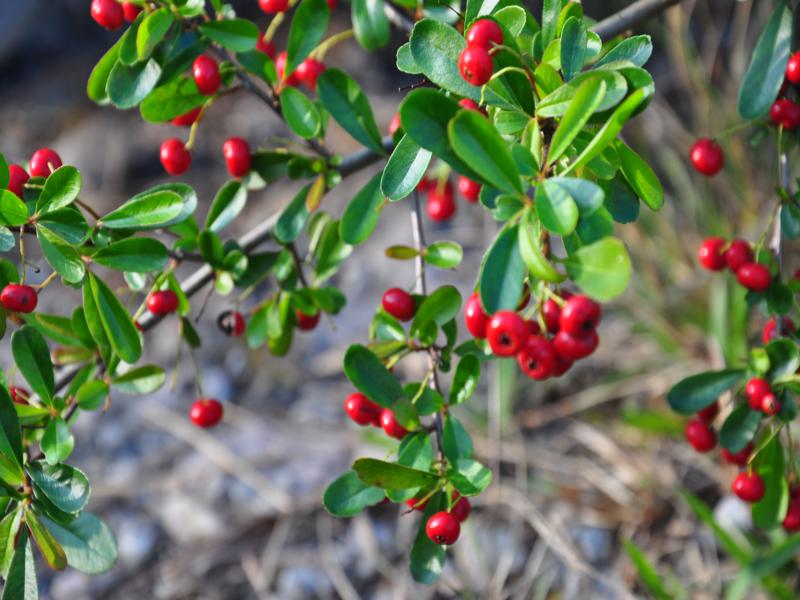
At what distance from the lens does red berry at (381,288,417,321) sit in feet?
4.35

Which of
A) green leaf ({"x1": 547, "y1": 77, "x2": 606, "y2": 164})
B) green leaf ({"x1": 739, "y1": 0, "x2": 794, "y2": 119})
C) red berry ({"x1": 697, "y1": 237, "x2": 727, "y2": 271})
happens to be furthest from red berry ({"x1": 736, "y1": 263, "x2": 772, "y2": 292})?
green leaf ({"x1": 547, "y1": 77, "x2": 606, "y2": 164})

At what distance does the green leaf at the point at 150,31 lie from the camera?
1.25 metres

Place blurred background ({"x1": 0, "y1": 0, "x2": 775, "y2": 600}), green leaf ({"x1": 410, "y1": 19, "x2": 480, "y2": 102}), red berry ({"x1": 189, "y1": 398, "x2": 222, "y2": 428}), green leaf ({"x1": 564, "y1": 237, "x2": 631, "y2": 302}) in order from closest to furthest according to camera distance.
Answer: green leaf ({"x1": 564, "y1": 237, "x2": 631, "y2": 302}) < green leaf ({"x1": 410, "y1": 19, "x2": 480, "y2": 102}) < red berry ({"x1": 189, "y1": 398, "x2": 222, "y2": 428}) < blurred background ({"x1": 0, "y1": 0, "x2": 775, "y2": 600})

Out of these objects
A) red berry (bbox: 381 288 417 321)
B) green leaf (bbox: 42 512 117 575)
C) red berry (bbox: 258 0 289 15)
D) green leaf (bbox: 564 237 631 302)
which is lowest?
green leaf (bbox: 42 512 117 575)

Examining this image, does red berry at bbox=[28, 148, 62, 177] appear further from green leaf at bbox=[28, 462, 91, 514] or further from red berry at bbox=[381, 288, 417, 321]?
red berry at bbox=[381, 288, 417, 321]

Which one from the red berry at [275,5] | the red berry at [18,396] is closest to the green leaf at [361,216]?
the red berry at [275,5]

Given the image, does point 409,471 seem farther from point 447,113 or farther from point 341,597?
point 341,597

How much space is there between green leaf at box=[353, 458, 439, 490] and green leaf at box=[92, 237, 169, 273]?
0.41 meters

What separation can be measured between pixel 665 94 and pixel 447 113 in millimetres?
3002

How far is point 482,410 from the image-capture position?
2832mm

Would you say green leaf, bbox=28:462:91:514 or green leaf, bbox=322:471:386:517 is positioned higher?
green leaf, bbox=28:462:91:514

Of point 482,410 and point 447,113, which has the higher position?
point 447,113

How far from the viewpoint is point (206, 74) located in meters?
1.40

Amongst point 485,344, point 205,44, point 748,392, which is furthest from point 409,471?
point 205,44
